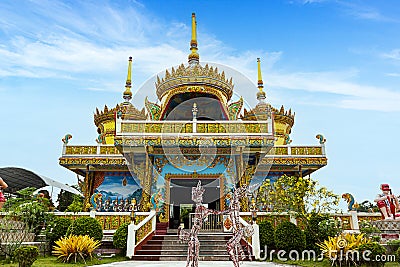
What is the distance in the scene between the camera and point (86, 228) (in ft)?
30.9

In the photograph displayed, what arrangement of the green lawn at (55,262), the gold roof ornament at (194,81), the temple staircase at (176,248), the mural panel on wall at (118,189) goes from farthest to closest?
the mural panel on wall at (118,189) < the gold roof ornament at (194,81) < the temple staircase at (176,248) < the green lawn at (55,262)

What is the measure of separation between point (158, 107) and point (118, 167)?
3233 millimetres

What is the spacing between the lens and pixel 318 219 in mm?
9586

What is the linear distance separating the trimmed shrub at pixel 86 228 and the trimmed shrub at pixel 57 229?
413 millimetres

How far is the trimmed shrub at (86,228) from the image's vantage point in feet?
30.7

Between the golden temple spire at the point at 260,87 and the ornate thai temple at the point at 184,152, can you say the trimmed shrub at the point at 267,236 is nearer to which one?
the ornate thai temple at the point at 184,152

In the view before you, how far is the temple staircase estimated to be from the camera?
8901mm

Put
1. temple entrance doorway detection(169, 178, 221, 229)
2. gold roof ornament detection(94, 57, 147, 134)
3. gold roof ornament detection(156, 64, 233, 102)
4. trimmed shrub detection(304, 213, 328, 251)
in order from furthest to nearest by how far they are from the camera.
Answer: gold roof ornament detection(94, 57, 147, 134) < gold roof ornament detection(156, 64, 233, 102) < temple entrance doorway detection(169, 178, 221, 229) < trimmed shrub detection(304, 213, 328, 251)

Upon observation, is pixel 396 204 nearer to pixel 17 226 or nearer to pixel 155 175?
pixel 155 175

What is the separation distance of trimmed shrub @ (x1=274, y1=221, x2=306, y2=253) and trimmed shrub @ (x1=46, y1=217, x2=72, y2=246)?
5995 mm

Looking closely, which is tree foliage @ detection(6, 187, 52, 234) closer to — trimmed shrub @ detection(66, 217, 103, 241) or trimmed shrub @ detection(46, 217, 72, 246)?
trimmed shrub @ detection(46, 217, 72, 246)

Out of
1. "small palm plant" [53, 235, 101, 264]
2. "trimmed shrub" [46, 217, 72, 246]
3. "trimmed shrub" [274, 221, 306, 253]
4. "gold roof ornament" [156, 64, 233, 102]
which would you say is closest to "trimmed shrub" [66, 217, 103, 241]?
"trimmed shrub" [46, 217, 72, 246]

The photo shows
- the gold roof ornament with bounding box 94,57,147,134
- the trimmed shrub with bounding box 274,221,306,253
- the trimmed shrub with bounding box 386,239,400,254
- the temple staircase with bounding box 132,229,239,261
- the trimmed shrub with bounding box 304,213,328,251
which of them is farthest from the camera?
the gold roof ornament with bounding box 94,57,147,134

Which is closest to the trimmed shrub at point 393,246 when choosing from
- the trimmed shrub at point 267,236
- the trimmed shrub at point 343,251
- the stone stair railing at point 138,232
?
the trimmed shrub at point 343,251
